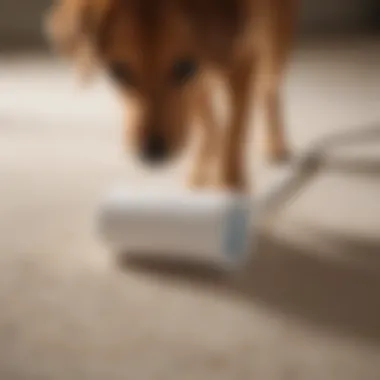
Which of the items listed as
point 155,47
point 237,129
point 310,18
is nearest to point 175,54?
point 155,47

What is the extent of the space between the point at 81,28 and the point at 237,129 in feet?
1.05

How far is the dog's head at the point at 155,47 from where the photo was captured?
113cm

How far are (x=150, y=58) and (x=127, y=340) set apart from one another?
15.5 inches

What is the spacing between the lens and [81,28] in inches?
47.1

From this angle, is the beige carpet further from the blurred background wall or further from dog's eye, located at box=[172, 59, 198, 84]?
the blurred background wall

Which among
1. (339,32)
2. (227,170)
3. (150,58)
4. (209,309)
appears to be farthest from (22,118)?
(339,32)

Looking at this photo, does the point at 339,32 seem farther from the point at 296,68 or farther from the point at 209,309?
the point at 209,309

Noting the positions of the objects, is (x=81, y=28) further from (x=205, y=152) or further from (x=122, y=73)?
(x=205, y=152)

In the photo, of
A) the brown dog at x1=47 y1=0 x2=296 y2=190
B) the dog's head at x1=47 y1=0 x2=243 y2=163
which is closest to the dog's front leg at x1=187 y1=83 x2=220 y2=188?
the brown dog at x1=47 y1=0 x2=296 y2=190

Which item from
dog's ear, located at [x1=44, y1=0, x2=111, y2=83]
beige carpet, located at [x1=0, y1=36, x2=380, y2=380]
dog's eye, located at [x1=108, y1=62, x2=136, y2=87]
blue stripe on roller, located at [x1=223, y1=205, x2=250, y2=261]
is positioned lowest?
beige carpet, located at [x1=0, y1=36, x2=380, y2=380]

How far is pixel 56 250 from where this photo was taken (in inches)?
49.6

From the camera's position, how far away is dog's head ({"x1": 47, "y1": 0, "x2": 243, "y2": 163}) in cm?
113

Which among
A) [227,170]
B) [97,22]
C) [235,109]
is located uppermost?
[97,22]

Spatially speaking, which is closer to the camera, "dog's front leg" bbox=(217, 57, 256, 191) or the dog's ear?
the dog's ear
